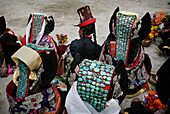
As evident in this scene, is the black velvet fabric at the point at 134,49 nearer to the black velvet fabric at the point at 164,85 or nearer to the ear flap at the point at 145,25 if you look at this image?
the ear flap at the point at 145,25

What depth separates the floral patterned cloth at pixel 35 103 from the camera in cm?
131

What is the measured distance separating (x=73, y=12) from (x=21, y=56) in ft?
15.6

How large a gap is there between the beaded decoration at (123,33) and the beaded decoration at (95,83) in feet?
3.02

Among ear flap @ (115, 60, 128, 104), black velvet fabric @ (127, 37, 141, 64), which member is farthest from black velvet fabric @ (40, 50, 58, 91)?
black velvet fabric @ (127, 37, 141, 64)

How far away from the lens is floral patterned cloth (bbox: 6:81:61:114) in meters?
1.31

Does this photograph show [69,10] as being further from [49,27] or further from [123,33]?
[123,33]

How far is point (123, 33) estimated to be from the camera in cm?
203

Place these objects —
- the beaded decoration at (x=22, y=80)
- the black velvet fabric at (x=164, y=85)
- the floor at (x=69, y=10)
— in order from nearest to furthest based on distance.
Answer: the black velvet fabric at (x=164, y=85)
the beaded decoration at (x=22, y=80)
the floor at (x=69, y=10)

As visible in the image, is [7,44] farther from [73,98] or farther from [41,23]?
[73,98]

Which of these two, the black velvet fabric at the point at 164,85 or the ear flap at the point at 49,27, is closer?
the black velvet fabric at the point at 164,85

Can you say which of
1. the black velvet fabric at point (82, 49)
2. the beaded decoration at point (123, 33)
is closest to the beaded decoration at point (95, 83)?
the black velvet fabric at point (82, 49)

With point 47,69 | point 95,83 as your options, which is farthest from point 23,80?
point 95,83

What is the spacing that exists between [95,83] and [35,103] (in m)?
0.55

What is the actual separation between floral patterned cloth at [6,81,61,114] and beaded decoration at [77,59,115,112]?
13.9 inches
